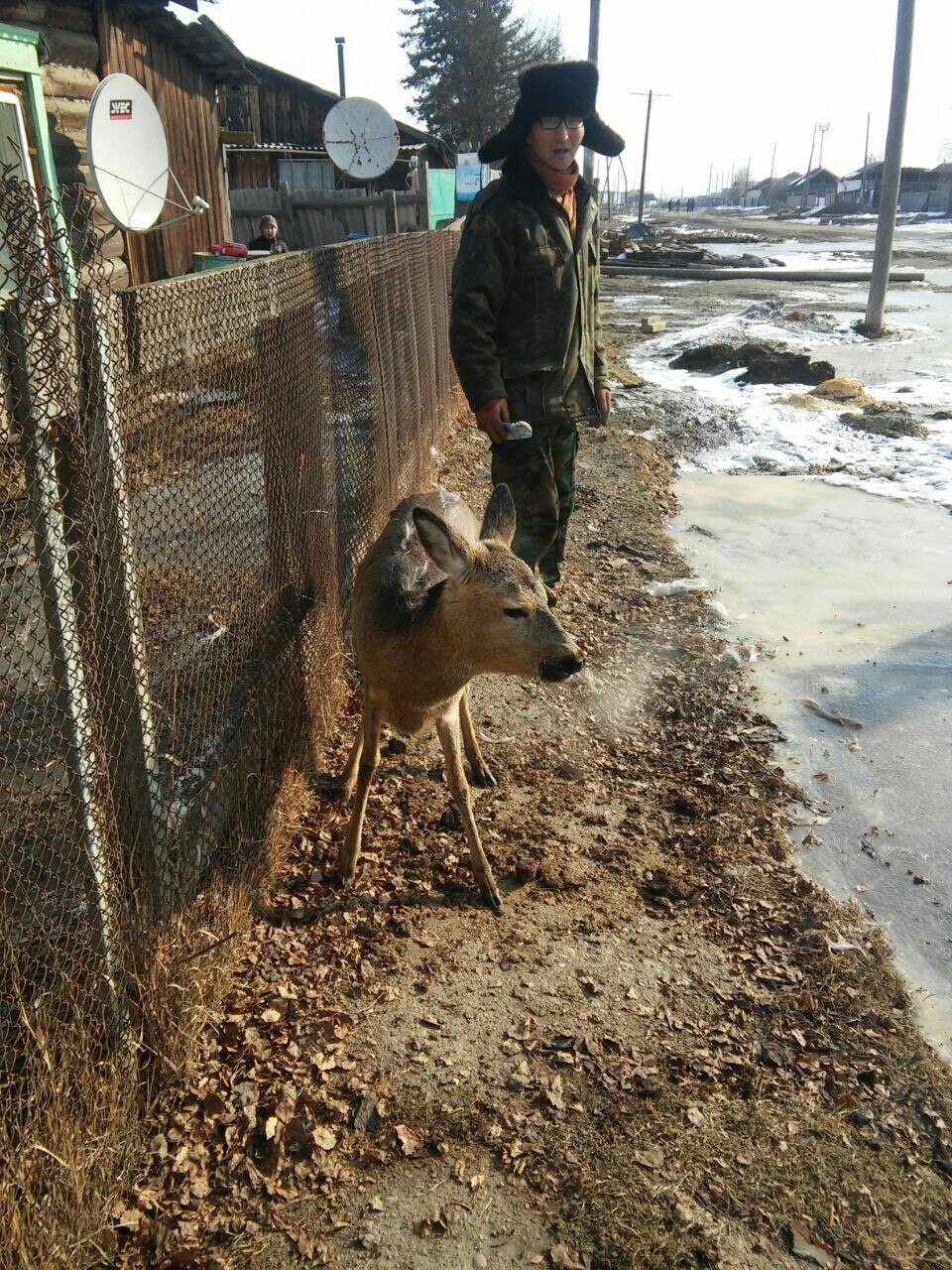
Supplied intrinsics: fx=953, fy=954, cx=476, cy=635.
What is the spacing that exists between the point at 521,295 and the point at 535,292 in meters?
0.07

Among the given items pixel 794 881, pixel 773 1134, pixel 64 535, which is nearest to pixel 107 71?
pixel 64 535

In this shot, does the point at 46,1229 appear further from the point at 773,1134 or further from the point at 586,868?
the point at 586,868

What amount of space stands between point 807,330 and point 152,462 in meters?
15.9

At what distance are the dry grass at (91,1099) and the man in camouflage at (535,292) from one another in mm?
2796

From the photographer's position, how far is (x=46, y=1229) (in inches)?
84.8

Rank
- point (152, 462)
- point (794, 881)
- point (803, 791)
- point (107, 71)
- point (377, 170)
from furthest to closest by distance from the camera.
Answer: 1. point (377, 170)
2. point (107, 71)
3. point (803, 791)
4. point (794, 881)
5. point (152, 462)

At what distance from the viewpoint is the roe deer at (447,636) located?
3463 millimetres

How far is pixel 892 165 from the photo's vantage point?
→ 51.8 ft

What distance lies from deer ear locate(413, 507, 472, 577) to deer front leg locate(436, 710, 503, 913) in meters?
0.62

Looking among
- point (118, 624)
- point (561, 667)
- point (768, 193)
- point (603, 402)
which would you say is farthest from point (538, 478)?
point (768, 193)

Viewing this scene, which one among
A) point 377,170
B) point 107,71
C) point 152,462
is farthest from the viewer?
point 377,170

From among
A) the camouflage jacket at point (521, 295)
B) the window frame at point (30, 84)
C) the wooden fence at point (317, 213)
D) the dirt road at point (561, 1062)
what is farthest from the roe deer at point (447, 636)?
the wooden fence at point (317, 213)

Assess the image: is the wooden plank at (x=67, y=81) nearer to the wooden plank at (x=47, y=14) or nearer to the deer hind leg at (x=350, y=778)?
the wooden plank at (x=47, y=14)

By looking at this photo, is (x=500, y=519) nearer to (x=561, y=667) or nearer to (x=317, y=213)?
(x=561, y=667)
